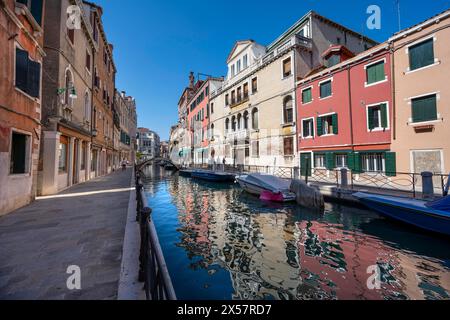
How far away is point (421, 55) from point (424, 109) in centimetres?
304

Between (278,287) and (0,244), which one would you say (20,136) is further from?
(278,287)

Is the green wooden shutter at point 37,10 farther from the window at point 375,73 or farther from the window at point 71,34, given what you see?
the window at point 375,73

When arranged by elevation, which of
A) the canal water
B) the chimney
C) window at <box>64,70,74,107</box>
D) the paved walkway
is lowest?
the canal water

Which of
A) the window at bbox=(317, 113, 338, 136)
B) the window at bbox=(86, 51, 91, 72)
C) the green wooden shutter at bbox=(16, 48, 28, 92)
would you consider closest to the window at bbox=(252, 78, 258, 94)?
the window at bbox=(317, 113, 338, 136)

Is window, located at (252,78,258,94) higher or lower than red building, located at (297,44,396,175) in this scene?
higher

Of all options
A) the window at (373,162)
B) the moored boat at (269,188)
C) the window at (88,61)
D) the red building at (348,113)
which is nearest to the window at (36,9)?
the window at (88,61)

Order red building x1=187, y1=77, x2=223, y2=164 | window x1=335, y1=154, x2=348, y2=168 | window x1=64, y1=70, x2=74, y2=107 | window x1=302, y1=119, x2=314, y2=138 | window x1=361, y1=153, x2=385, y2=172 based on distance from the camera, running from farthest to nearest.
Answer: red building x1=187, y1=77, x2=223, y2=164
window x1=302, y1=119, x2=314, y2=138
window x1=335, y1=154, x2=348, y2=168
window x1=361, y1=153, x2=385, y2=172
window x1=64, y1=70, x2=74, y2=107

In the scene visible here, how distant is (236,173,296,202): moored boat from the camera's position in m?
11.5

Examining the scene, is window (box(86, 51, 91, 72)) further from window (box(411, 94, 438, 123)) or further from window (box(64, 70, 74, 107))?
window (box(411, 94, 438, 123))

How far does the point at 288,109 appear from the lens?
20.4 metres

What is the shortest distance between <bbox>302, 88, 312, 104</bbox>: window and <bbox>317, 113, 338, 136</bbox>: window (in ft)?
7.18

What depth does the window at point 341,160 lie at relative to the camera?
15.6 metres

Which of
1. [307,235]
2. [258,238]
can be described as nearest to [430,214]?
[307,235]
